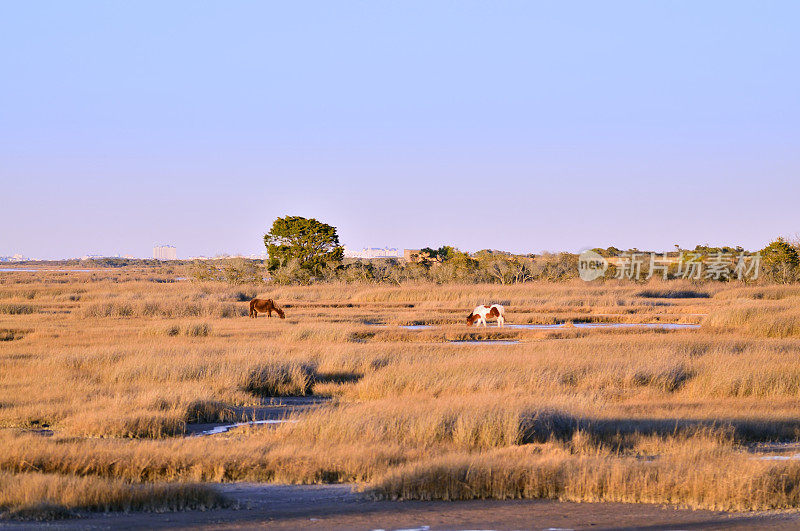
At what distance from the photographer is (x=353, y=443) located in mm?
11305

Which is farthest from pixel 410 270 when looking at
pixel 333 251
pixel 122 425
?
pixel 122 425

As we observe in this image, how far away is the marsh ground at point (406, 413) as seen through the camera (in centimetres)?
940

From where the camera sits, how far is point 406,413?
12.6m

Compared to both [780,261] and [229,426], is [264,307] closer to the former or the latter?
[229,426]

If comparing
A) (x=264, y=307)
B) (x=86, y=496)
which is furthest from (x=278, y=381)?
(x=264, y=307)

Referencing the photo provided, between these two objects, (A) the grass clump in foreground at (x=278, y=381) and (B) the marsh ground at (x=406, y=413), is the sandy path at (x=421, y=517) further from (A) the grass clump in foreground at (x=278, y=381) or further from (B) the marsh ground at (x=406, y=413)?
(A) the grass clump in foreground at (x=278, y=381)

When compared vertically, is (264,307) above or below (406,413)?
above

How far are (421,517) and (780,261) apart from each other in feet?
212

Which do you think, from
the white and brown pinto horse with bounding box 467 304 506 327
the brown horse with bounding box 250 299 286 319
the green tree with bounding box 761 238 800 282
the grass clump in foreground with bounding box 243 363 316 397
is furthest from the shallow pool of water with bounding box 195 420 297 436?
the green tree with bounding box 761 238 800 282

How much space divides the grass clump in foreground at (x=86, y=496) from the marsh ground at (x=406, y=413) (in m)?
0.02

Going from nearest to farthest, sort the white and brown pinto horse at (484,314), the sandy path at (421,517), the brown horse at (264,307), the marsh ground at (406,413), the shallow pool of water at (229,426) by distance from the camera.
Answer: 1. the sandy path at (421,517)
2. the marsh ground at (406,413)
3. the shallow pool of water at (229,426)
4. the white and brown pinto horse at (484,314)
5. the brown horse at (264,307)

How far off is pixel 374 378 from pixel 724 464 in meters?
8.64

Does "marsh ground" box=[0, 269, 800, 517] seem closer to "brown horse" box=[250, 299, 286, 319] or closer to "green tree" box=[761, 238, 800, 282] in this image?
"brown horse" box=[250, 299, 286, 319]

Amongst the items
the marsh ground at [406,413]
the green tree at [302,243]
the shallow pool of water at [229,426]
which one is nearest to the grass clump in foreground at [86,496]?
the marsh ground at [406,413]
